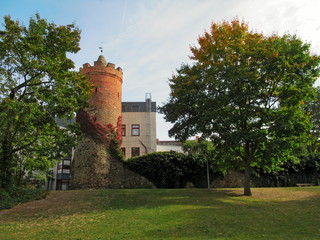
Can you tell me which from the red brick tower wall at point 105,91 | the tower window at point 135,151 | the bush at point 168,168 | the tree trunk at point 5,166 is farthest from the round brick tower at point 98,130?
the tower window at point 135,151

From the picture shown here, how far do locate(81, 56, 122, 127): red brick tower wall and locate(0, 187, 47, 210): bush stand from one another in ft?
32.5

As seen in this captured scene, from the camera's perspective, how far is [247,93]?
17734 millimetres

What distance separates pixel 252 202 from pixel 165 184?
1087 cm

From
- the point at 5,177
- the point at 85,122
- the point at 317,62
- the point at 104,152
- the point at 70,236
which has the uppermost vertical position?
the point at 317,62

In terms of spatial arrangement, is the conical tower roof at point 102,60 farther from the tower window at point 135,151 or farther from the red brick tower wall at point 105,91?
the tower window at point 135,151

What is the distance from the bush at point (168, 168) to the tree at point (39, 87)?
899 centimetres

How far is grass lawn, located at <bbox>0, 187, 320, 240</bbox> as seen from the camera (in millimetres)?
9688

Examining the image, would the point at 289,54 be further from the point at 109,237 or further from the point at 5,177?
the point at 5,177

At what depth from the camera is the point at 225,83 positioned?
1752 centimetres

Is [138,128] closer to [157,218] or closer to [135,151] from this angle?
[135,151]

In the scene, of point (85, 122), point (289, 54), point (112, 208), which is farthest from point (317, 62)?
point (85, 122)

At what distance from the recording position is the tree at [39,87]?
16.8 metres

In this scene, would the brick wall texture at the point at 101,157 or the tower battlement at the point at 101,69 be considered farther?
→ the tower battlement at the point at 101,69

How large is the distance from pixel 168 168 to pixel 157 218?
14010 millimetres
